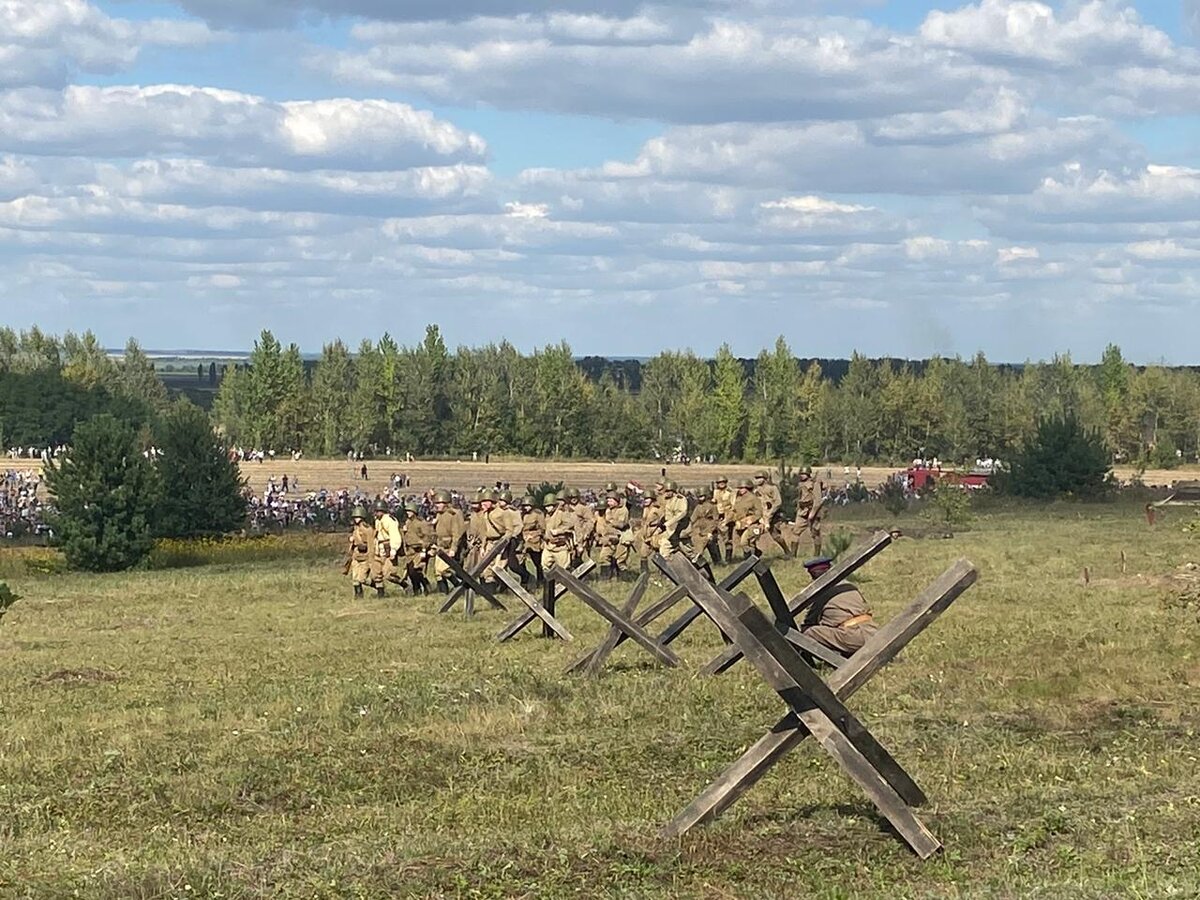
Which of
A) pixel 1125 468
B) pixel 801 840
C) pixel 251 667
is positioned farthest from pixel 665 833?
pixel 1125 468

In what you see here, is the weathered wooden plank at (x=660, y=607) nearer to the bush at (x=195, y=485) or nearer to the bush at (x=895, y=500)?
the bush at (x=895, y=500)

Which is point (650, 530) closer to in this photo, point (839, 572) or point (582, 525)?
point (582, 525)

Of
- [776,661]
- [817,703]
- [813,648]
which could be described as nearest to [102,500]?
[813,648]

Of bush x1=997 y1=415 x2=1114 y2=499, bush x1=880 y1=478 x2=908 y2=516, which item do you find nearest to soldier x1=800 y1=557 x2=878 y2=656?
bush x1=880 y1=478 x2=908 y2=516

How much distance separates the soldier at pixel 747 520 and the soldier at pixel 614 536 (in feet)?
7.96

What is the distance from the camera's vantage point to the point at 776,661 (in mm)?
7820

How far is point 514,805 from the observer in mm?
9805

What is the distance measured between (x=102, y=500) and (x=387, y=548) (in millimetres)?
15883

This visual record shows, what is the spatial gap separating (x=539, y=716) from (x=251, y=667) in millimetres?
5514

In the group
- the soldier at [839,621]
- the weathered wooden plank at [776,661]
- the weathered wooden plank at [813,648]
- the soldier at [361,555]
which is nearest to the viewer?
the weathered wooden plank at [776,661]

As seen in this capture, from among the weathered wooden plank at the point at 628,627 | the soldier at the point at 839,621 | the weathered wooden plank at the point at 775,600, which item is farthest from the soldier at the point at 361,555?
the weathered wooden plank at the point at 775,600

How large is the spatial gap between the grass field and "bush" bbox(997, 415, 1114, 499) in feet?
99.5

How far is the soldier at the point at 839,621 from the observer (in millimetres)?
13562

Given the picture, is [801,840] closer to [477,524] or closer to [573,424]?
[477,524]
